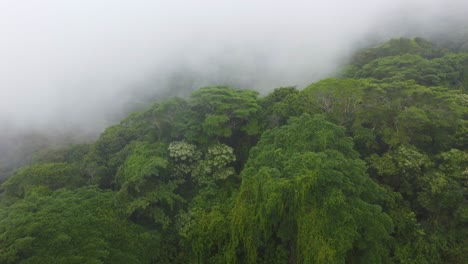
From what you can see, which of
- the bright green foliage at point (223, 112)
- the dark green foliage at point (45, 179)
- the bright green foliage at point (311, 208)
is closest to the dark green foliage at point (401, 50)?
the bright green foliage at point (223, 112)

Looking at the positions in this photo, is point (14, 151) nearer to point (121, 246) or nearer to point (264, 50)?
point (121, 246)

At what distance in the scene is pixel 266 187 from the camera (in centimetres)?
1296

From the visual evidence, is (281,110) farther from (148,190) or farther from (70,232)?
(70,232)

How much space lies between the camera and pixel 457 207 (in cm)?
1377

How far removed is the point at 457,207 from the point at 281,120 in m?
10.3

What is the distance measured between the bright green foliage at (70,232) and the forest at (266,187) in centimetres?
5

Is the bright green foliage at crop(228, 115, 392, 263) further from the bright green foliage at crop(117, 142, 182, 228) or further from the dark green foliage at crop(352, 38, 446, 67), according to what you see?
the dark green foliage at crop(352, 38, 446, 67)

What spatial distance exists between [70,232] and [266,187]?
332 inches

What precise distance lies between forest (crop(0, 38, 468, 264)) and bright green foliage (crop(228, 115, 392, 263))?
0.16 ft

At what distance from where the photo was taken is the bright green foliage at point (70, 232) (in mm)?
11953

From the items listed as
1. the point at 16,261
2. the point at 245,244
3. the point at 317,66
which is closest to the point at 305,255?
the point at 245,244

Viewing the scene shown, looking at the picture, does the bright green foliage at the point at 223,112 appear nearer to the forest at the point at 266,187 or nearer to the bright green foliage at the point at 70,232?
the forest at the point at 266,187

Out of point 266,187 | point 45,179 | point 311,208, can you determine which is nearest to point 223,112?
point 266,187

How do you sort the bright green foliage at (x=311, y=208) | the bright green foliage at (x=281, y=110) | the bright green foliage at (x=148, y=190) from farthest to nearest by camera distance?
the bright green foliage at (x=281, y=110) → the bright green foliage at (x=148, y=190) → the bright green foliage at (x=311, y=208)
